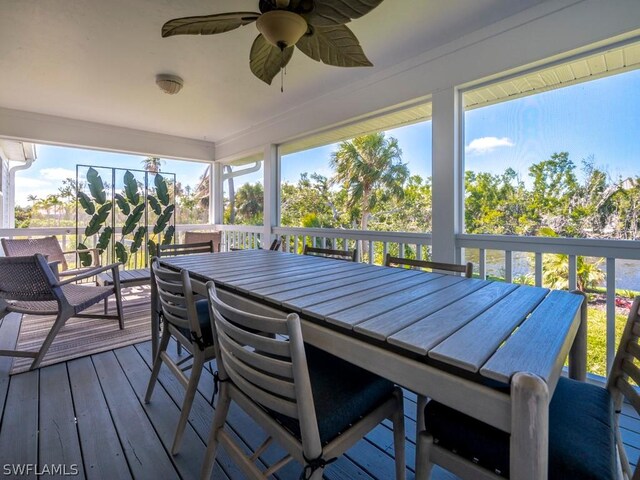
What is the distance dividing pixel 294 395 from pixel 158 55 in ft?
9.59

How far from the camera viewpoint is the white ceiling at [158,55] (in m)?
2.04

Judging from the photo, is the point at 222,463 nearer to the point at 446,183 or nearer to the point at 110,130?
the point at 446,183

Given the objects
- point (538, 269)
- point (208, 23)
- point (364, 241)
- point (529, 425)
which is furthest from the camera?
point (364, 241)

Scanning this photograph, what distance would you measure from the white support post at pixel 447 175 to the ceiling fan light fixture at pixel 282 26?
58.4 inches

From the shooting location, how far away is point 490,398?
2.23 feet

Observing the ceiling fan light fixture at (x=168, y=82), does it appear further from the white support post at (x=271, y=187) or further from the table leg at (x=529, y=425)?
the table leg at (x=529, y=425)

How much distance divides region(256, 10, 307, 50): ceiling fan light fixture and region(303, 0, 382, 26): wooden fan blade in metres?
0.05

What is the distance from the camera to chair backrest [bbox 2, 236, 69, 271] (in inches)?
136

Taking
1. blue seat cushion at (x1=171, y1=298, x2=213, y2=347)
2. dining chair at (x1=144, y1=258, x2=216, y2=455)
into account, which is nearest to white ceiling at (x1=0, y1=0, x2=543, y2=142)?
dining chair at (x1=144, y1=258, x2=216, y2=455)

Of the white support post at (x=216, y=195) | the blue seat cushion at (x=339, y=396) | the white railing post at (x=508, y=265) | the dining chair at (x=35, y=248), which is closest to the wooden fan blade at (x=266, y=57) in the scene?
the blue seat cushion at (x=339, y=396)

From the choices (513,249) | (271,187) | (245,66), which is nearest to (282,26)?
(245,66)

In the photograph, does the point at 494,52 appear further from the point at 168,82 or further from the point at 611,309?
the point at 168,82

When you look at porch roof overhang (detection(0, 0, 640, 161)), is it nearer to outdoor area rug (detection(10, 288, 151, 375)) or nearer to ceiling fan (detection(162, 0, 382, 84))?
ceiling fan (detection(162, 0, 382, 84))

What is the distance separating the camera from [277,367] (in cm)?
86
